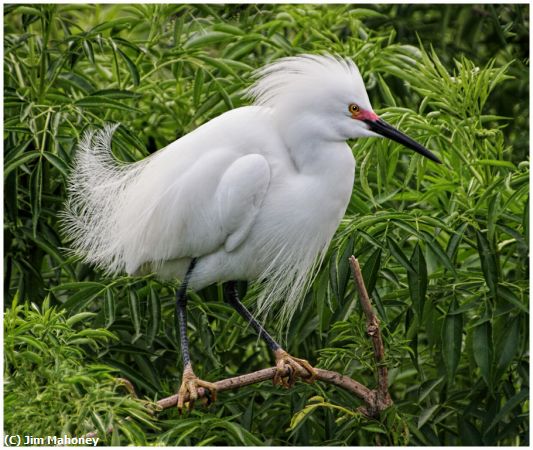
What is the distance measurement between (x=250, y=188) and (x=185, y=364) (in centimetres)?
46

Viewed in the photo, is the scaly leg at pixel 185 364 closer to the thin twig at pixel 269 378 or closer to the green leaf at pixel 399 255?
the thin twig at pixel 269 378

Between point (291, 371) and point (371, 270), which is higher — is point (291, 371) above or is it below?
below

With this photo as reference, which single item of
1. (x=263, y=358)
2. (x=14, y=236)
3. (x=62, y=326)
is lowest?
(x=263, y=358)

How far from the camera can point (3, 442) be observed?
71.6 inches

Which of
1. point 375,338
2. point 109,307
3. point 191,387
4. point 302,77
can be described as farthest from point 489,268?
point 109,307

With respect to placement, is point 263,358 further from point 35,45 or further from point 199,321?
point 35,45

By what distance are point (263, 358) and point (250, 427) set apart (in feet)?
1.67

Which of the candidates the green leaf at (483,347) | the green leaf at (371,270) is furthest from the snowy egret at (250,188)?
the green leaf at (483,347)

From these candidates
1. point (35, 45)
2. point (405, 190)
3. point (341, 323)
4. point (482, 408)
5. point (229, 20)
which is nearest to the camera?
point (341, 323)

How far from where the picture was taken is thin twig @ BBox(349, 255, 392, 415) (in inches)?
81.0

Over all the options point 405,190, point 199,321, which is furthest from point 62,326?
point 405,190

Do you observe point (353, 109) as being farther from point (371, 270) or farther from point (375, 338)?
point (375, 338)

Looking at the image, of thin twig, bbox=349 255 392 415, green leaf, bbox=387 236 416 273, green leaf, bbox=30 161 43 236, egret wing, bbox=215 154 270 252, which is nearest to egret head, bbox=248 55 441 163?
egret wing, bbox=215 154 270 252

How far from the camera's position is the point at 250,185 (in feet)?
7.57
